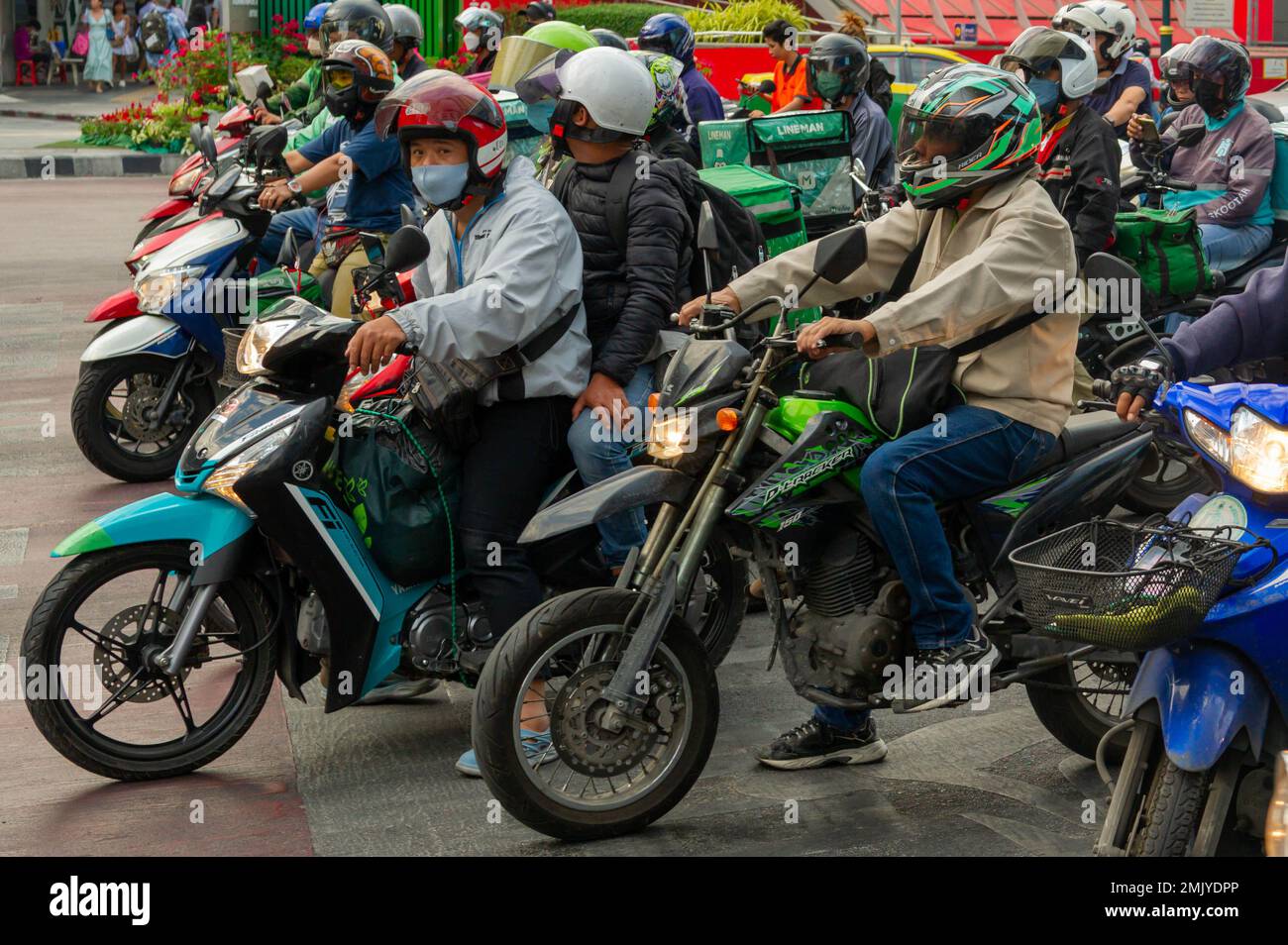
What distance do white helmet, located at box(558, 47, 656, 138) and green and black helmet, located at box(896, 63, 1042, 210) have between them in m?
0.95

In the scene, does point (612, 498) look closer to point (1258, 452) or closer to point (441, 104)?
point (441, 104)

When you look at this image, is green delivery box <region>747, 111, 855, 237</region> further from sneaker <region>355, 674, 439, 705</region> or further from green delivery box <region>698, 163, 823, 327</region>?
sneaker <region>355, 674, 439, 705</region>

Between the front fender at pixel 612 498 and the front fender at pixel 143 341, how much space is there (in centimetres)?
400

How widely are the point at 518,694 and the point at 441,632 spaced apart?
71cm

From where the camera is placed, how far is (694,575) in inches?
164

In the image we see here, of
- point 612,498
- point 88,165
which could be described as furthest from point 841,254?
point 88,165

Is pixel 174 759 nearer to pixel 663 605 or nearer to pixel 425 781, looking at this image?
pixel 425 781

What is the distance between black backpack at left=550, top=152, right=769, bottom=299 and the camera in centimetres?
512

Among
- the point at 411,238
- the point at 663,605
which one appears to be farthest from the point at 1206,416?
the point at 411,238

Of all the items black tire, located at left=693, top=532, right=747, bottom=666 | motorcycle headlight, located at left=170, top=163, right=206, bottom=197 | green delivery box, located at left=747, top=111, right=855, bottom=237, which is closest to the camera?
black tire, located at left=693, top=532, right=747, bottom=666

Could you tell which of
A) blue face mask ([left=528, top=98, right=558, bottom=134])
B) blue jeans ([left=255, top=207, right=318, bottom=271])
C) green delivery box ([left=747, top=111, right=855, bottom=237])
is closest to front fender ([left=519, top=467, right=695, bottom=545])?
blue face mask ([left=528, top=98, right=558, bottom=134])

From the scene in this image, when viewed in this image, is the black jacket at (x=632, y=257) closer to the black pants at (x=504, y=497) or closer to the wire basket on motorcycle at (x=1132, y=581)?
the black pants at (x=504, y=497)

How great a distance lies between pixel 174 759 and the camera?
15.2ft

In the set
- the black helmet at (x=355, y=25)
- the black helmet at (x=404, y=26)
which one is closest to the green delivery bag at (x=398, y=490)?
the black helmet at (x=355, y=25)
